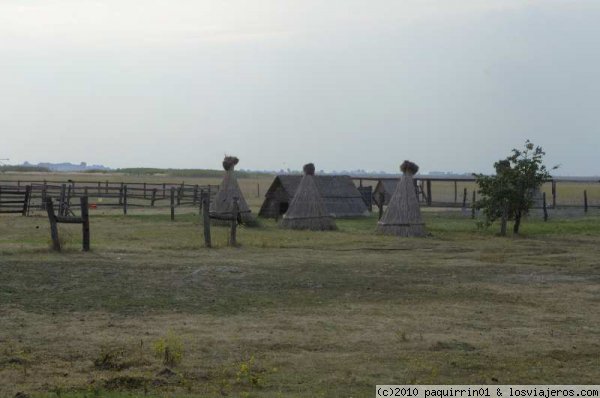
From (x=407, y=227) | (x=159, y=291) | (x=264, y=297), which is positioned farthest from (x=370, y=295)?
(x=407, y=227)

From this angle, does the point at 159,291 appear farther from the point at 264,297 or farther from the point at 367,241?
the point at 367,241

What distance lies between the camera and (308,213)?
94.6ft

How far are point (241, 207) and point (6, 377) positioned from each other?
73.6 ft

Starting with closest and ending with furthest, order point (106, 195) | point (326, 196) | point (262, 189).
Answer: point (326, 196)
point (106, 195)
point (262, 189)

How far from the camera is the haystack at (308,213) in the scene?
94.3 feet

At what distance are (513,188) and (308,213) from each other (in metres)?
6.93

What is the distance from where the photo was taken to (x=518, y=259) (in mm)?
19875

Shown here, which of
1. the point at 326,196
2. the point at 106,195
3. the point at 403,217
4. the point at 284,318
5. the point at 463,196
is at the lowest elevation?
the point at 284,318

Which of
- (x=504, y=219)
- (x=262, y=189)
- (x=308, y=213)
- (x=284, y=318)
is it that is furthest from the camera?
(x=262, y=189)

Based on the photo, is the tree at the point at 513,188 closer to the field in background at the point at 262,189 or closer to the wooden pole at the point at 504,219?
the wooden pole at the point at 504,219

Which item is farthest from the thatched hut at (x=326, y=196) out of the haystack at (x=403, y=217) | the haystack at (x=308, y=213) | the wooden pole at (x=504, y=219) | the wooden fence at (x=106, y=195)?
the wooden pole at (x=504, y=219)

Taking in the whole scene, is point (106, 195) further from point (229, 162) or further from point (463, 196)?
point (463, 196)

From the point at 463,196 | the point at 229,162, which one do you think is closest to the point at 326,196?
the point at 229,162

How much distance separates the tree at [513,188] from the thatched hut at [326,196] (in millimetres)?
7875
